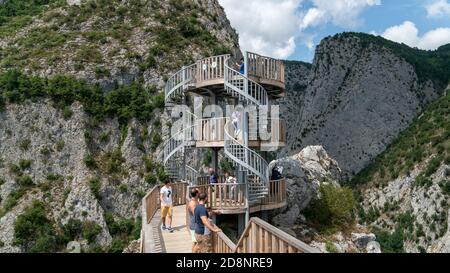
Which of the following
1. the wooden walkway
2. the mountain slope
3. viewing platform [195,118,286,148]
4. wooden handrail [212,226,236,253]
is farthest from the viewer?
the mountain slope

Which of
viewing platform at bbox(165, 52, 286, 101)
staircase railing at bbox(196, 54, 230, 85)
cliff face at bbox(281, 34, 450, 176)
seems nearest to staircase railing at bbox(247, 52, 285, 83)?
viewing platform at bbox(165, 52, 286, 101)

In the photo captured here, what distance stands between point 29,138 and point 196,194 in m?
27.0

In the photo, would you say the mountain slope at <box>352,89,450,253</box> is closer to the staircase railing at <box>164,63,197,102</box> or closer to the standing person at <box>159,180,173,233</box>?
the staircase railing at <box>164,63,197,102</box>

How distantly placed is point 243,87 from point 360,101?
5393 cm

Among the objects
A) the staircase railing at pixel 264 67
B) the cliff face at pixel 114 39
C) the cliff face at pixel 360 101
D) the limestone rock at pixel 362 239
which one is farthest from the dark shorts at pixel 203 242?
the cliff face at pixel 360 101

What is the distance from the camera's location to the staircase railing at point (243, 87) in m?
14.7

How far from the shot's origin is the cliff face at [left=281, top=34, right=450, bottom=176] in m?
60.8

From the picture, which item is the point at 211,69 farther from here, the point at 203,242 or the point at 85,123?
the point at 85,123

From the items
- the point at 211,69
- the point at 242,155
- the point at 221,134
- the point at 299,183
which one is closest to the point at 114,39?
the point at 211,69

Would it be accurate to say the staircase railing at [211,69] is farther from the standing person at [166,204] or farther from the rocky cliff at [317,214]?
the rocky cliff at [317,214]

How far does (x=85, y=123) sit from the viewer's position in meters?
31.8

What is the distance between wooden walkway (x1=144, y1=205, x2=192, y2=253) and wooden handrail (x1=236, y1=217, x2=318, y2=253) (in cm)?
350
